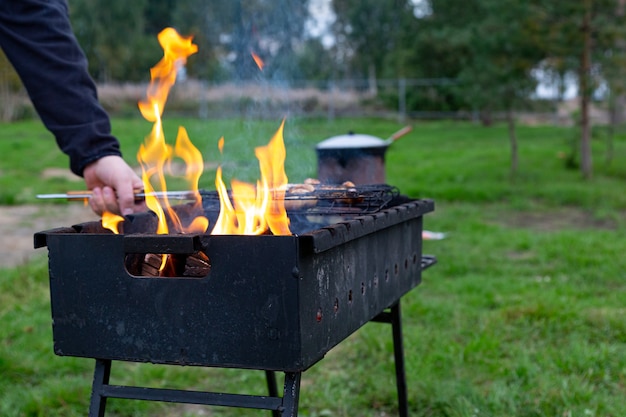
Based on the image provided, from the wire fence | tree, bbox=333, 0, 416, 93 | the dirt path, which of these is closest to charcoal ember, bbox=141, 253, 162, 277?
the dirt path

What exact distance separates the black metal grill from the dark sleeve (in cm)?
52

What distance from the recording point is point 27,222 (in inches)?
322

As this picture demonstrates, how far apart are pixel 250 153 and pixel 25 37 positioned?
97 centimetres

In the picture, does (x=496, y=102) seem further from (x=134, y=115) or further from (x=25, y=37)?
(x=134, y=115)

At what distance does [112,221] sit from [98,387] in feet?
1.69

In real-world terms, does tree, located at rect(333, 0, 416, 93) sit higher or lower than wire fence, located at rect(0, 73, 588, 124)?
higher

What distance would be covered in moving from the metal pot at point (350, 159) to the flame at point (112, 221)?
2.03m

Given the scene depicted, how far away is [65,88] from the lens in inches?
98.7

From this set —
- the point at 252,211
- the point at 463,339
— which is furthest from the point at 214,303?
the point at 463,339

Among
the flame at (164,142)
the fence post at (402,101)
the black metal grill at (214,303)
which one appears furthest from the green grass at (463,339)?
the fence post at (402,101)

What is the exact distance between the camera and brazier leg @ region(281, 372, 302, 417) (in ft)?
5.94

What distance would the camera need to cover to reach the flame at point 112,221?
7.44 ft

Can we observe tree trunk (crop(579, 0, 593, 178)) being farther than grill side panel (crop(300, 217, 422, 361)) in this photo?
Yes

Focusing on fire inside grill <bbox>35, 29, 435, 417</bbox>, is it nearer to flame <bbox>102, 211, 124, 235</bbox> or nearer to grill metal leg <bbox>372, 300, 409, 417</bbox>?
flame <bbox>102, 211, 124, 235</bbox>
